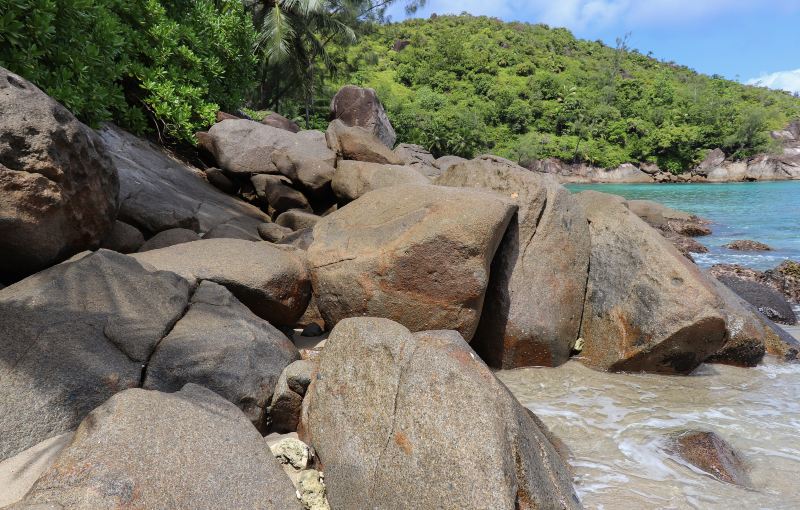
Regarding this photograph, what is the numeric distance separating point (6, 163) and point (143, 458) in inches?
103

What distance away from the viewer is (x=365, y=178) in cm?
849

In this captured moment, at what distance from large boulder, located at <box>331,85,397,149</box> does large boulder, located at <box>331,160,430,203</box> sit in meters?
11.6

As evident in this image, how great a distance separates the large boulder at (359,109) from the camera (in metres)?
20.6

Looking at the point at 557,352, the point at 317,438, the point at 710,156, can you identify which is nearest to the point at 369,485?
the point at 317,438

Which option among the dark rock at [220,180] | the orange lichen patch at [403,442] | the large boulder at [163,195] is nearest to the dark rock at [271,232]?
the large boulder at [163,195]

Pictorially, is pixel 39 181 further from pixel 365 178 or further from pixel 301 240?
pixel 365 178

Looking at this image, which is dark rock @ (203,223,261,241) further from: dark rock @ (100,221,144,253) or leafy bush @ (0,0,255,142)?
leafy bush @ (0,0,255,142)

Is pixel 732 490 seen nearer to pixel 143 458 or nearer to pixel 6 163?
pixel 143 458

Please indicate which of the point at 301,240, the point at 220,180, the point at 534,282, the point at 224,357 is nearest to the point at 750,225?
the point at 534,282

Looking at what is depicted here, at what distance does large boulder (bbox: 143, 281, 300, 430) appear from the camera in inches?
130

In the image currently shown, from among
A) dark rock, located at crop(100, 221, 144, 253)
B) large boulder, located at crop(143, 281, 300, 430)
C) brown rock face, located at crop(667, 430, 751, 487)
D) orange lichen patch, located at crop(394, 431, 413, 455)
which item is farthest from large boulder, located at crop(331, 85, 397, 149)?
orange lichen patch, located at crop(394, 431, 413, 455)

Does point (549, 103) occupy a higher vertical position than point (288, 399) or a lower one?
higher

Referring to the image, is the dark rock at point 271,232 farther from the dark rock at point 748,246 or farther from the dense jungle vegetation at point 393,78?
the dark rock at point 748,246

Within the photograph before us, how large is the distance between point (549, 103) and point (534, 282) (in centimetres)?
6046
